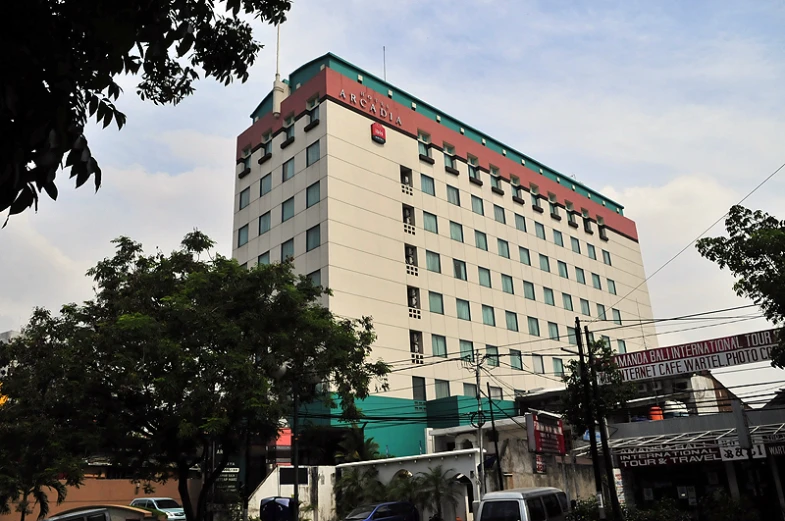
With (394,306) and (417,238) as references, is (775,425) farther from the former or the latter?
(417,238)

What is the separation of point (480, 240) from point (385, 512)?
29.5 m

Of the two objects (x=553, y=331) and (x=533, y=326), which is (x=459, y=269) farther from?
(x=553, y=331)

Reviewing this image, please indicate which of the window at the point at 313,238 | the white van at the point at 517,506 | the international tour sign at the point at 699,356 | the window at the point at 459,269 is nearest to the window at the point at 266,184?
the window at the point at 313,238

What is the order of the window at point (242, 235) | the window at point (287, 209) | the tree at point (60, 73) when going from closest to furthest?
1. the tree at point (60, 73)
2. the window at point (287, 209)
3. the window at point (242, 235)

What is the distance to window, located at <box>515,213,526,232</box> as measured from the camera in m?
55.8

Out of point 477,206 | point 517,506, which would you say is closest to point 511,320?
point 477,206

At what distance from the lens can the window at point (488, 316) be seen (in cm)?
4847

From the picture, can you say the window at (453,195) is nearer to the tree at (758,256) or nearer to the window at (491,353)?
the window at (491,353)

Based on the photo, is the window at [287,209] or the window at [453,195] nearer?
the window at [287,209]

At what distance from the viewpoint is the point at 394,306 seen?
42344 mm

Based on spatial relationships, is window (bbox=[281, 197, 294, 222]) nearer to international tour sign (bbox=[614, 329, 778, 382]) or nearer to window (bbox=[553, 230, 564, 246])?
international tour sign (bbox=[614, 329, 778, 382])

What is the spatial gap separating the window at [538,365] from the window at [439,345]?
999 centimetres

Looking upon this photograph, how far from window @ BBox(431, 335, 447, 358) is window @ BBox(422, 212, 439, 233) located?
8.04m

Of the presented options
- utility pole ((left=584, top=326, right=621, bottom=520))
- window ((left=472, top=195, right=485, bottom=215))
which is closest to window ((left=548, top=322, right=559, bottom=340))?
window ((left=472, top=195, right=485, bottom=215))
